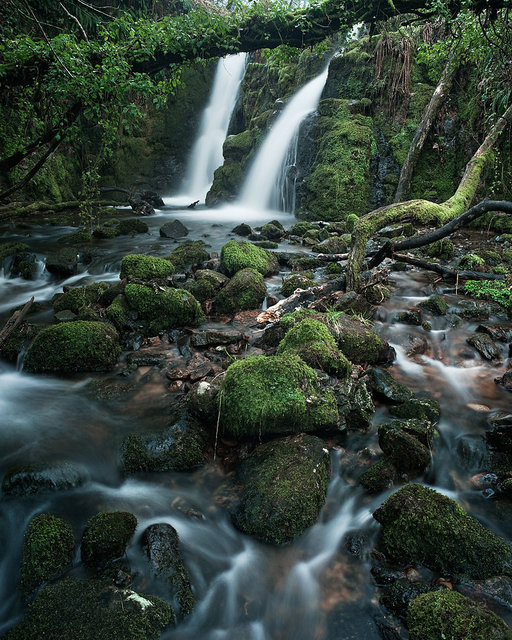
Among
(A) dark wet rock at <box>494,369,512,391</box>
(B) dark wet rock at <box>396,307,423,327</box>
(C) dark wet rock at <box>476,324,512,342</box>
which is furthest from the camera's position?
(B) dark wet rock at <box>396,307,423,327</box>

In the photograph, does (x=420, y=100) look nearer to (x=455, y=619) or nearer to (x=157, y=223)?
(x=157, y=223)

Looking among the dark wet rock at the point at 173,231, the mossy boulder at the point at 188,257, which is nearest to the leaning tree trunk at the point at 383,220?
the mossy boulder at the point at 188,257

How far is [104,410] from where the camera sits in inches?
150

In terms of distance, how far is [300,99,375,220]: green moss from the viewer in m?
12.8

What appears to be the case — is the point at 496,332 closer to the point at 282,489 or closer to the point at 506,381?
the point at 506,381

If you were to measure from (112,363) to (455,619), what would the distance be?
3.94m

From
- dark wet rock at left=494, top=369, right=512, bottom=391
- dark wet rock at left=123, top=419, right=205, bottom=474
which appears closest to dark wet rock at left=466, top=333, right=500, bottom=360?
dark wet rock at left=494, top=369, right=512, bottom=391

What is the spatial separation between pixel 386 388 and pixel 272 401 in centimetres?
139

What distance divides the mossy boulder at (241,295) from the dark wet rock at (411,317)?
7.24 feet

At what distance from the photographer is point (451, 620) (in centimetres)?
186

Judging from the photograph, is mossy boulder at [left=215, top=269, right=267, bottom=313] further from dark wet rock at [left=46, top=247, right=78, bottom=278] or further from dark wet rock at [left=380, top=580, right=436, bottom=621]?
dark wet rock at [left=380, top=580, right=436, bottom=621]

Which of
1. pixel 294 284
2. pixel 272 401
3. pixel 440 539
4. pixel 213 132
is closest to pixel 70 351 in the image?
pixel 272 401

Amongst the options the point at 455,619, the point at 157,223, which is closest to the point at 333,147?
the point at 157,223

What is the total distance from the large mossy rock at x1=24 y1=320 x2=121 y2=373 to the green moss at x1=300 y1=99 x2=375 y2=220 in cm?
1028
